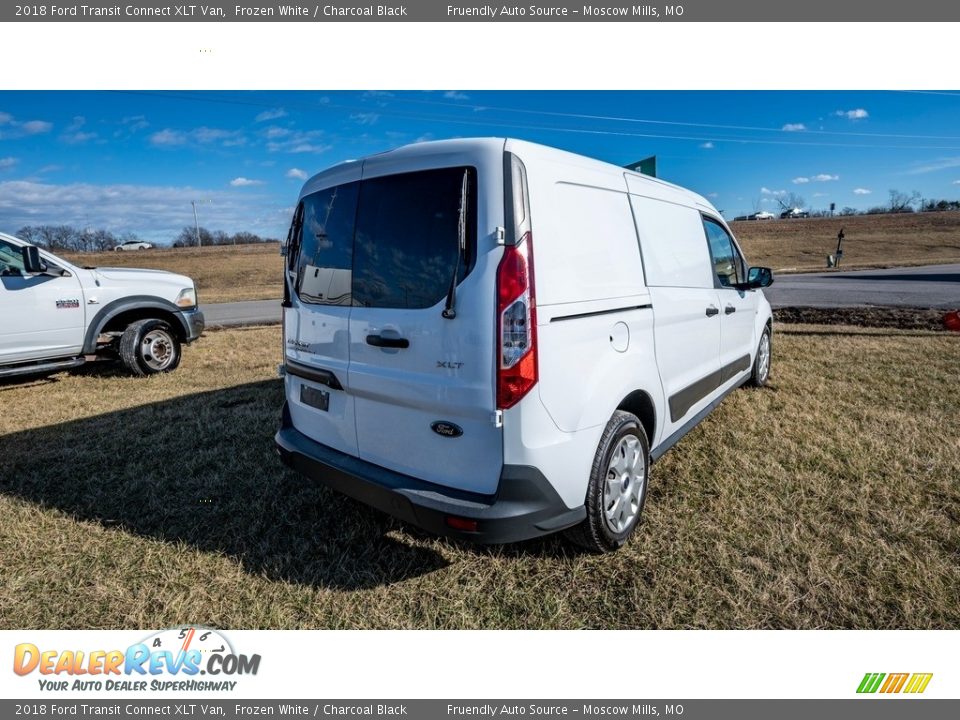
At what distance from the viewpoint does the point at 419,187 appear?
2.30 meters

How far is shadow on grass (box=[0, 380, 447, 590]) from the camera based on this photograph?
2748 mm

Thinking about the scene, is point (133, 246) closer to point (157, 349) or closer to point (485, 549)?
point (157, 349)

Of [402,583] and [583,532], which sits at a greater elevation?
[583,532]

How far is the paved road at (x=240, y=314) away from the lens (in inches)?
493

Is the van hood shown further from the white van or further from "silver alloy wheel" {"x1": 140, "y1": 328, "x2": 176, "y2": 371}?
the white van

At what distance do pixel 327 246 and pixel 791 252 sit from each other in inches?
1915

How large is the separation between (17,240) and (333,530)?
567cm

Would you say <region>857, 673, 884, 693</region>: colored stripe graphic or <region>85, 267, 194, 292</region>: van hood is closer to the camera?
<region>857, 673, 884, 693</region>: colored stripe graphic

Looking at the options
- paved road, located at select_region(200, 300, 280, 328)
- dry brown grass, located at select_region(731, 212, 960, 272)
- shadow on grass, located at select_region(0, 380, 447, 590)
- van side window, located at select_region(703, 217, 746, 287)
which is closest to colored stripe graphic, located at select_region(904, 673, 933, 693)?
shadow on grass, located at select_region(0, 380, 447, 590)

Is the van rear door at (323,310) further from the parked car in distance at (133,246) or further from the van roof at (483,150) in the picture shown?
the parked car in distance at (133,246)

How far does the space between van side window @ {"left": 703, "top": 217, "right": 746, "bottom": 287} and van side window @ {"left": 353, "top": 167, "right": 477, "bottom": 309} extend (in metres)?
2.67

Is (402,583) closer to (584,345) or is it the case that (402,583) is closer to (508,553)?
(508,553)

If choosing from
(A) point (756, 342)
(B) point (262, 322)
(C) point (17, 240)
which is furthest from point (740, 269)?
(B) point (262, 322)

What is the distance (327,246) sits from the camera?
2.73 m
